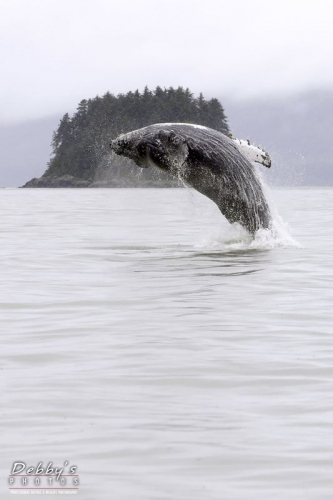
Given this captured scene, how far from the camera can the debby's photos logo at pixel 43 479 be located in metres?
5.04

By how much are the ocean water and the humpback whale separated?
12.6ft

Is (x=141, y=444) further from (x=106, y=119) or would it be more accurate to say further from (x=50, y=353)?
(x=106, y=119)

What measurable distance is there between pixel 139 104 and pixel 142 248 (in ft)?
548

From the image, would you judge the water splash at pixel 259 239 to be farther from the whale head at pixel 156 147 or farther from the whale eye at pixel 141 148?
the whale eye at pixel 141 148

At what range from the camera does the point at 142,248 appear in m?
18.5

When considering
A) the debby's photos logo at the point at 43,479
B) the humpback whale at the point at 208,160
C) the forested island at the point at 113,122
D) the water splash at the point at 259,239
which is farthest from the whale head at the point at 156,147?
the forested island at the point at 113,122

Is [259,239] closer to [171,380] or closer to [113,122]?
[171,380]

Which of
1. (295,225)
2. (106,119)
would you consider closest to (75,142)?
(106,119)

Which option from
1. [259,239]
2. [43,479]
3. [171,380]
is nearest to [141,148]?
[259,239]

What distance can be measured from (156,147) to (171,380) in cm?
1070

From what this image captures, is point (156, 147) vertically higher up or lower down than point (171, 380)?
higher up

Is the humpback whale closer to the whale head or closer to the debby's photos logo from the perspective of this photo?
the whale head

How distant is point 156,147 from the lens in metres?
17.5

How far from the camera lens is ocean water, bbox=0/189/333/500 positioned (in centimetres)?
532
